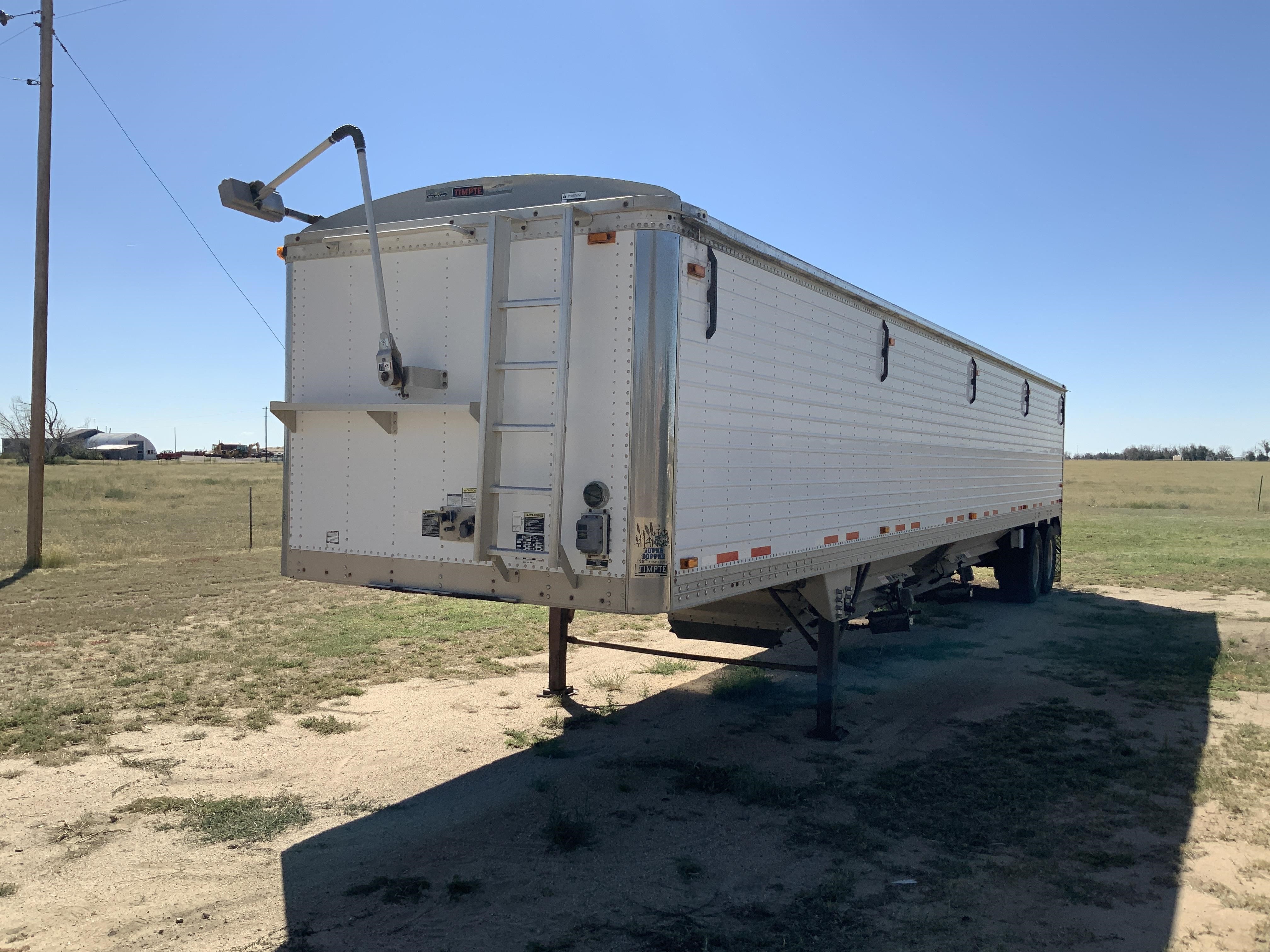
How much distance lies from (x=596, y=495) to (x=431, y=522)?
1155 mm

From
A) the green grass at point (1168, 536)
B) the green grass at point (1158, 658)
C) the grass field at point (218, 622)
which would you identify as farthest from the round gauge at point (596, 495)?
the green grass at point (1168, 536)

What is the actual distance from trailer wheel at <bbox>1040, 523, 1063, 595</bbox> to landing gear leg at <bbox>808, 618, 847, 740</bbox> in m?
8.89

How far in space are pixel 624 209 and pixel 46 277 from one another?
13.1m

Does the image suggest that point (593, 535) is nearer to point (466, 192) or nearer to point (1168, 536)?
point (466, 192)

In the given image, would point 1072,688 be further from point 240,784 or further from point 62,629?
point 62,629

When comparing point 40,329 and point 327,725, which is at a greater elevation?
point 40,329

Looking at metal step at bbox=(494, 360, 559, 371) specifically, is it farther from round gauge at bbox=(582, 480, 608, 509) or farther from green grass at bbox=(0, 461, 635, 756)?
green grass at bbox=(0, 461, 635, 756)

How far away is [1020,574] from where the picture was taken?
45.3 feet

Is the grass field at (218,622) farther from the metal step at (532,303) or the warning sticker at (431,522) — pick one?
the metal step at (532,303)

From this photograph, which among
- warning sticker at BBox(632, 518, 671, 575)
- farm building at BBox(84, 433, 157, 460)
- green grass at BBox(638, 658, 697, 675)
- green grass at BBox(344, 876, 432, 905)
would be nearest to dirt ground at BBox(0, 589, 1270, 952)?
green grass at BBox(344, 876, 432, 905)

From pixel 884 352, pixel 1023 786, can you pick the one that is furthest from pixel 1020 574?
pixel 1023 786

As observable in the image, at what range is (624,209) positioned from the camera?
4723 millimetres

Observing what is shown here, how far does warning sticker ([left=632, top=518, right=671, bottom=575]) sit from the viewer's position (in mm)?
4605

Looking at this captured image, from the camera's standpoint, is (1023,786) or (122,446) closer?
(1023,786)
